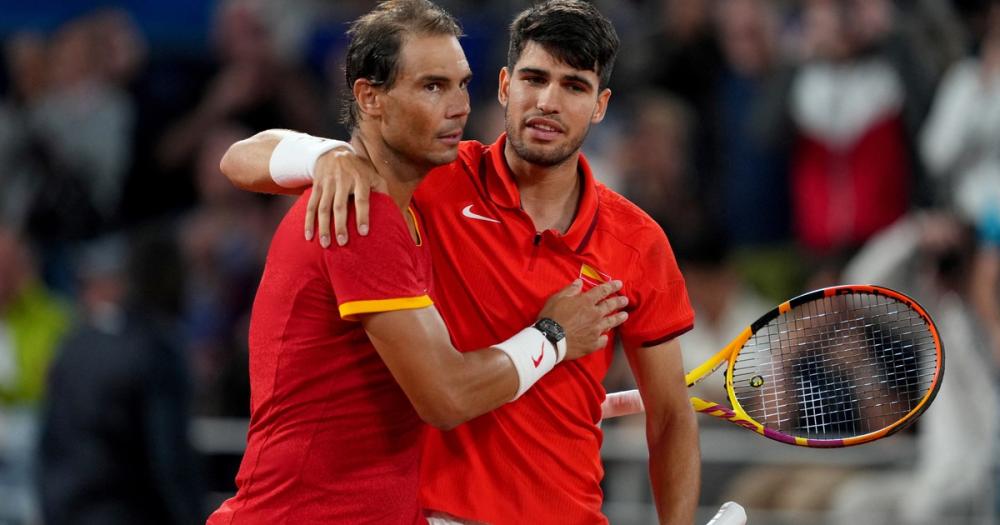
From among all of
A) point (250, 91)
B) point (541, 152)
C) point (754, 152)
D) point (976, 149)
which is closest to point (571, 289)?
point (541, 152)

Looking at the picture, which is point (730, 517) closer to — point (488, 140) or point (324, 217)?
point (324, 217)

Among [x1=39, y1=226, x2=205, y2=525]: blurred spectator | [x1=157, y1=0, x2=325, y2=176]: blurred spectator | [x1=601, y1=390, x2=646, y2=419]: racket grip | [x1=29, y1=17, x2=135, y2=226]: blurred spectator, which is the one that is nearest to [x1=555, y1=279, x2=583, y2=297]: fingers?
[x1=601, y1=390, x2=646, y2=419]: racket grip

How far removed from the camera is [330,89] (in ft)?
32.1

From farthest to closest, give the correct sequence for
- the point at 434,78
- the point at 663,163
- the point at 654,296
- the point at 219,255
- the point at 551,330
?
the point at 219,255, the point at 663,163, the point at 654,296, the point at 551,330, the point at 434,78

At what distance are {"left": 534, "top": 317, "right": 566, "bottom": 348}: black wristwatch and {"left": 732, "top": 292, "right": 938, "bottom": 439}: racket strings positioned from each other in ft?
2.53

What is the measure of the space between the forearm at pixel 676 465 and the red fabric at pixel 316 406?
889 millimetres

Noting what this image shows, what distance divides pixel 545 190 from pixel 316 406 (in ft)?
2.99

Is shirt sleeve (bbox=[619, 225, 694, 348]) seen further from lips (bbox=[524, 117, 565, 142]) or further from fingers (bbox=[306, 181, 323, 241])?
fingers (bbox=[306, 181, 323, 241])

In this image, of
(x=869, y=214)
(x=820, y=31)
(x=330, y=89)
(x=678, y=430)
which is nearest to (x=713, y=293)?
(x=869, y=214)

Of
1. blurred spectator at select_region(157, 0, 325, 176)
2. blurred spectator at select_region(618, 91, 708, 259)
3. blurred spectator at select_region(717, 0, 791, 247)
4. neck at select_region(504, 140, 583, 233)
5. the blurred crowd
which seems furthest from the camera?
blurred spectator at select_region(157, 0, 325, 176)

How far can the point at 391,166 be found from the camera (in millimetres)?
3963

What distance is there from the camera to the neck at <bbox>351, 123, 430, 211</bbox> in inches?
156

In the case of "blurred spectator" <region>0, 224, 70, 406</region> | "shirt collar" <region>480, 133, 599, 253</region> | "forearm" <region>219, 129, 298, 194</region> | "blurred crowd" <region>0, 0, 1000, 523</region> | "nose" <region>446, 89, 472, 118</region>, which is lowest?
"blurred spectator" <region>0, 224, 70, 406</region>

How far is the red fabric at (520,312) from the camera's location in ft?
13.8
